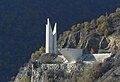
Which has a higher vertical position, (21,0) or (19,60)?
(21,0)

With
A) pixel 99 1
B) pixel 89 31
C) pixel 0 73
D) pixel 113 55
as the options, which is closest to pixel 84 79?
pixel 113 55

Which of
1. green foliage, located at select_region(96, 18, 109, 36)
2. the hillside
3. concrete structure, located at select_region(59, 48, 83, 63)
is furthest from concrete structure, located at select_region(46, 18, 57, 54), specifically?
concrete structure, located at select_region(59, 48, 83, 63)

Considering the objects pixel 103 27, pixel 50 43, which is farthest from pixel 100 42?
pixel 50 43

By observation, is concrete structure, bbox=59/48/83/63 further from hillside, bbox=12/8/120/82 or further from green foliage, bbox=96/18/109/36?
green foliage, bbox=96/18/109/36

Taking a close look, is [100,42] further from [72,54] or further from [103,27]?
[72,54]

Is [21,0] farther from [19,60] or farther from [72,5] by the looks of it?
[19,60]

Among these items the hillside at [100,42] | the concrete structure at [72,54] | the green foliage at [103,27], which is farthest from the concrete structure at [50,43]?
the concrete structure at [72,54]
